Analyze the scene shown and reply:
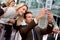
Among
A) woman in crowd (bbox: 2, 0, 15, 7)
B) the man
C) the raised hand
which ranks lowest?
the man

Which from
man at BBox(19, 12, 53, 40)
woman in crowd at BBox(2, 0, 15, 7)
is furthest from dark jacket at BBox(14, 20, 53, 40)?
woman in crowd at BBox(2, 0, 15, 7)

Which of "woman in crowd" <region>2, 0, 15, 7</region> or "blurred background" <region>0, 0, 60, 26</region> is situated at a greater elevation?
"woman in crowd" <region>2, 0, 15, 7</region>

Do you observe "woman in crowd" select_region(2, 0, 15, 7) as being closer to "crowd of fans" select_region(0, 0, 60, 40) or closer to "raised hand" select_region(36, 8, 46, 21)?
"crowd of fans" select_region(0, 0, 60, 40)

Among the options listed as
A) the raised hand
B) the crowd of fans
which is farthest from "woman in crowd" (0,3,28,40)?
the raised hand

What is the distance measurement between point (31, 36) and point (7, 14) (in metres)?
0.25

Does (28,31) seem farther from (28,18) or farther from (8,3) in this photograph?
(8,3)

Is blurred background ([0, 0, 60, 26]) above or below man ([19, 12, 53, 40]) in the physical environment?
above

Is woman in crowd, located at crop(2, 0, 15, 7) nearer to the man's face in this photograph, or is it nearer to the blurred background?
the blurred background

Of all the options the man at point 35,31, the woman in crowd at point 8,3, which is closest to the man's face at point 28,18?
the man at point 35,31

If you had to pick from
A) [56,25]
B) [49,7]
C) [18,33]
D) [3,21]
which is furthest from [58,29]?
[3,21]

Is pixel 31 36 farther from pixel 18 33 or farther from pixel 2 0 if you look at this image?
pixel 2 0

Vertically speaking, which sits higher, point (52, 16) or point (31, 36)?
point (52, 16)

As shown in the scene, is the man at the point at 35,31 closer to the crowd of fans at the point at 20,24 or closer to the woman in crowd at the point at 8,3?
the crowd of fans at the point at 20,24

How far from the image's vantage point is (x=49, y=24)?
1393 millimetres
